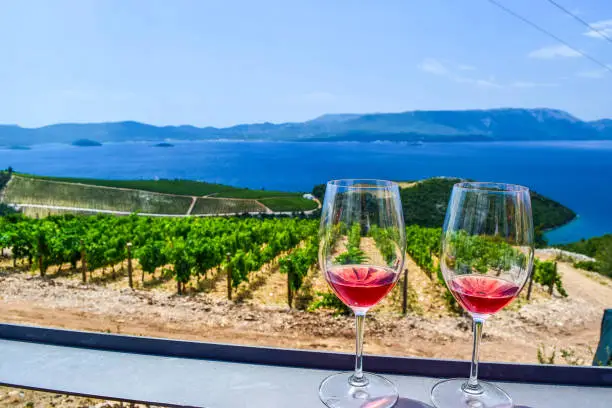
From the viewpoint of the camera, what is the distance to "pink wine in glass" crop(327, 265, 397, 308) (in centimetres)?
91

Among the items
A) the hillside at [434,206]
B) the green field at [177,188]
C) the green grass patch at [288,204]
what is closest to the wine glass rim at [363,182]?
the hillside at [434,206]

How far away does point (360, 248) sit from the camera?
937 millimetres

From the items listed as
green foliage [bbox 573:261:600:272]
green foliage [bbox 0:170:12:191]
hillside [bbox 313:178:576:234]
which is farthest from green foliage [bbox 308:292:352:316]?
green foliage [bbox 0:170:12:191]

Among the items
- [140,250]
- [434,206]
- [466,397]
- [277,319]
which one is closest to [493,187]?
[466,397]

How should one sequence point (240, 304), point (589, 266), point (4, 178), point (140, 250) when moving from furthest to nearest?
1. point (4, 178)
2. point (589, 266)
3. point (140, 250)
4. point (240, 304)

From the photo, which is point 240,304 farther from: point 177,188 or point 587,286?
point 177,188

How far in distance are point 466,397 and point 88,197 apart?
78411 millimetres

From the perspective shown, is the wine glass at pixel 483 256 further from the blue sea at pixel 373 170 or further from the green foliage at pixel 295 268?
the blue sea at pixel 373 170

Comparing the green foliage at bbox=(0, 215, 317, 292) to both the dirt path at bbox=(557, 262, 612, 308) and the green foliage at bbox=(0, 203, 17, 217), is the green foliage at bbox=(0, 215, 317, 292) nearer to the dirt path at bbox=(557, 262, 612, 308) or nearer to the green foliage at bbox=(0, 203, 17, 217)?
the dirt path at bbox=(557, 262, 612, 308)

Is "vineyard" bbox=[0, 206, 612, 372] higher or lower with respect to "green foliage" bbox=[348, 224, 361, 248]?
lower

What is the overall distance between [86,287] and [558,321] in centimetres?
1097

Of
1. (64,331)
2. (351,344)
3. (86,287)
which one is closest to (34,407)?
(64,331)

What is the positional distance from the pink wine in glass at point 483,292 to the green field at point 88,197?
225ft

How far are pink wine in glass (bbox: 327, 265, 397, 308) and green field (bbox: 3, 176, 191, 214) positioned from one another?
68496 mm
